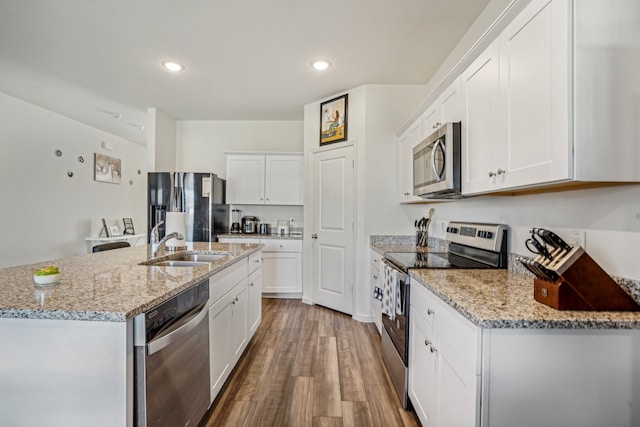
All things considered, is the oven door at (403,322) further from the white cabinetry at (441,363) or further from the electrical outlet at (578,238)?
the electrical outlet at (578,238)

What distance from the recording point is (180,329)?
1283 mm

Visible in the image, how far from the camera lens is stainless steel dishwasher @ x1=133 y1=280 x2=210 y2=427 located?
1073 mm

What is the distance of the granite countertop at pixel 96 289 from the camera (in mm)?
1013

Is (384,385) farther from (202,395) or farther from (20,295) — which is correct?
(20,295)

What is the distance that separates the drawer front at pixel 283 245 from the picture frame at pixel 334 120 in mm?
1348

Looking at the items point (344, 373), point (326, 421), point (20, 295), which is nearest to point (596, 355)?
point (326, 421)

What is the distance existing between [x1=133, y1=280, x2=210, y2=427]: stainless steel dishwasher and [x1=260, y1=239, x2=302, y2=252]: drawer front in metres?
2.43

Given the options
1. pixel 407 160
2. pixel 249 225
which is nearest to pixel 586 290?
pixel 407 160

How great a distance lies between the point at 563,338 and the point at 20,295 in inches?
76.0

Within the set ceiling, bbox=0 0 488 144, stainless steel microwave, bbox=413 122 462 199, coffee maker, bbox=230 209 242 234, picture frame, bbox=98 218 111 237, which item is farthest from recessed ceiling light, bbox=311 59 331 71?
picture frame, bbox=98 218 111 237

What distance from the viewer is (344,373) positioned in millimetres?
2227

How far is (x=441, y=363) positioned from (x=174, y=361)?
114 cm

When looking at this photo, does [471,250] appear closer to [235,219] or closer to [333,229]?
[333,229]

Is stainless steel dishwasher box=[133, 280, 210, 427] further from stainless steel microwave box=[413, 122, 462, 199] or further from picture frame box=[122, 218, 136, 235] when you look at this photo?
picture frame box=[122, 218, 136, 235]
